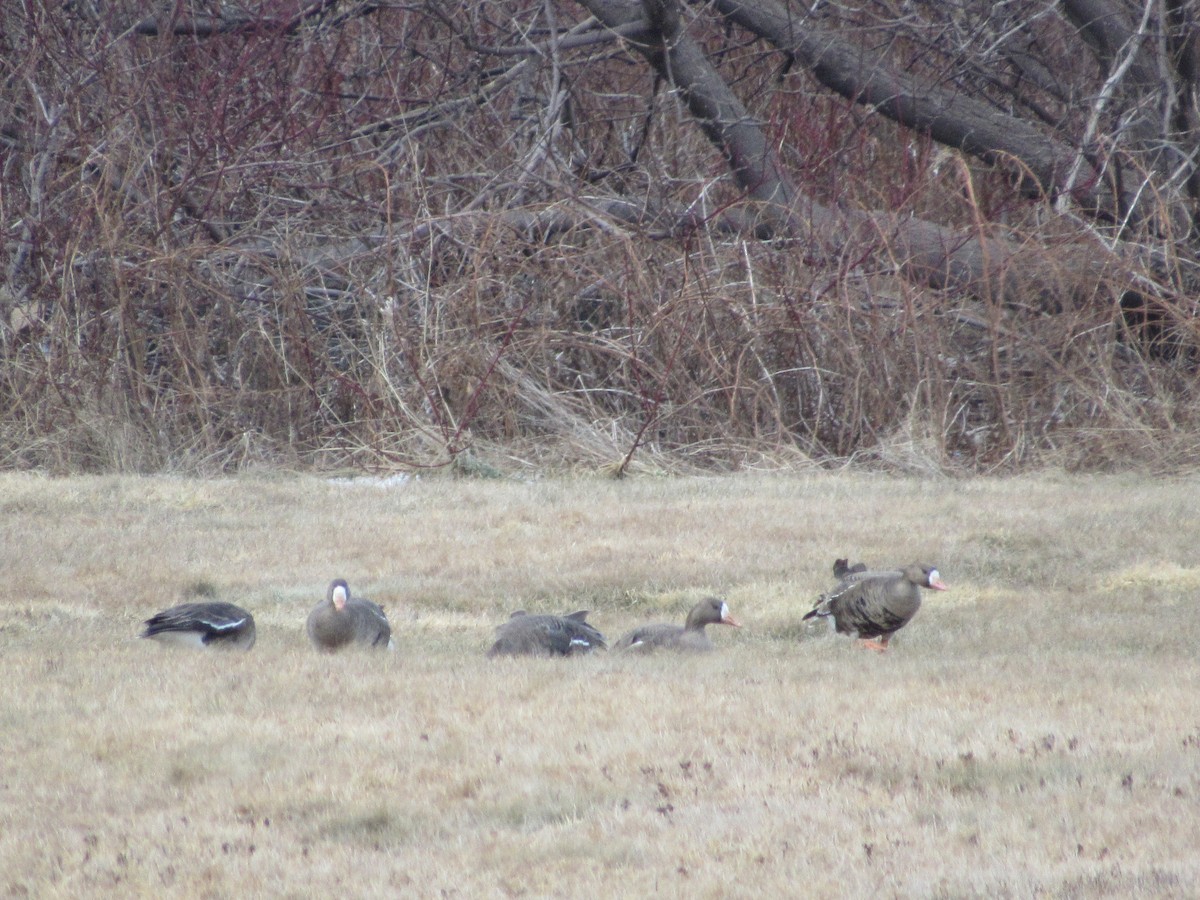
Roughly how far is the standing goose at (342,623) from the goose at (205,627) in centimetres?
32

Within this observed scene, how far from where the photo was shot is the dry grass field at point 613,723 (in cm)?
431

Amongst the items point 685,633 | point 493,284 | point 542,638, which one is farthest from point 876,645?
point 493,284

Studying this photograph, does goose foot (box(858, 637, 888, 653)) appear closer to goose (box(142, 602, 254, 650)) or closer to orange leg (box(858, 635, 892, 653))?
orange leg (box(858, 635, 892, 653))

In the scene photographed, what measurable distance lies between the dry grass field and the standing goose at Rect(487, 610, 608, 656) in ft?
0.84

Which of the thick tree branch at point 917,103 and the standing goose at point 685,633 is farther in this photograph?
the thick tree branch at point 917,103

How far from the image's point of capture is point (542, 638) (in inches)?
288

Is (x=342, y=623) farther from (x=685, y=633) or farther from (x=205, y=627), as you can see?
(x=685, y=633)

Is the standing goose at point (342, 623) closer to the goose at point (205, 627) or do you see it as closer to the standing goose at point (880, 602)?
the goose at point (205, 627)

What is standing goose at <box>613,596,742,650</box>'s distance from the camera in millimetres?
7500

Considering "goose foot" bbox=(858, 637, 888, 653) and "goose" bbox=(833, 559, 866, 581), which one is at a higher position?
"goose" bbox=(833, 559, 866, 581)

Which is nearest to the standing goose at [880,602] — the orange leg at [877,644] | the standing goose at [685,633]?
the orange leg at [877,644]

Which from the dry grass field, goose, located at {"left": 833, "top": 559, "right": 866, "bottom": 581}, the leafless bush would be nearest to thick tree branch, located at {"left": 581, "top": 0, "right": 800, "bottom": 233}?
the leafless bush

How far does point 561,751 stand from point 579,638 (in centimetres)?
221

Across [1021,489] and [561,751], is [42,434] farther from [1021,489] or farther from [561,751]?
[561,751]
